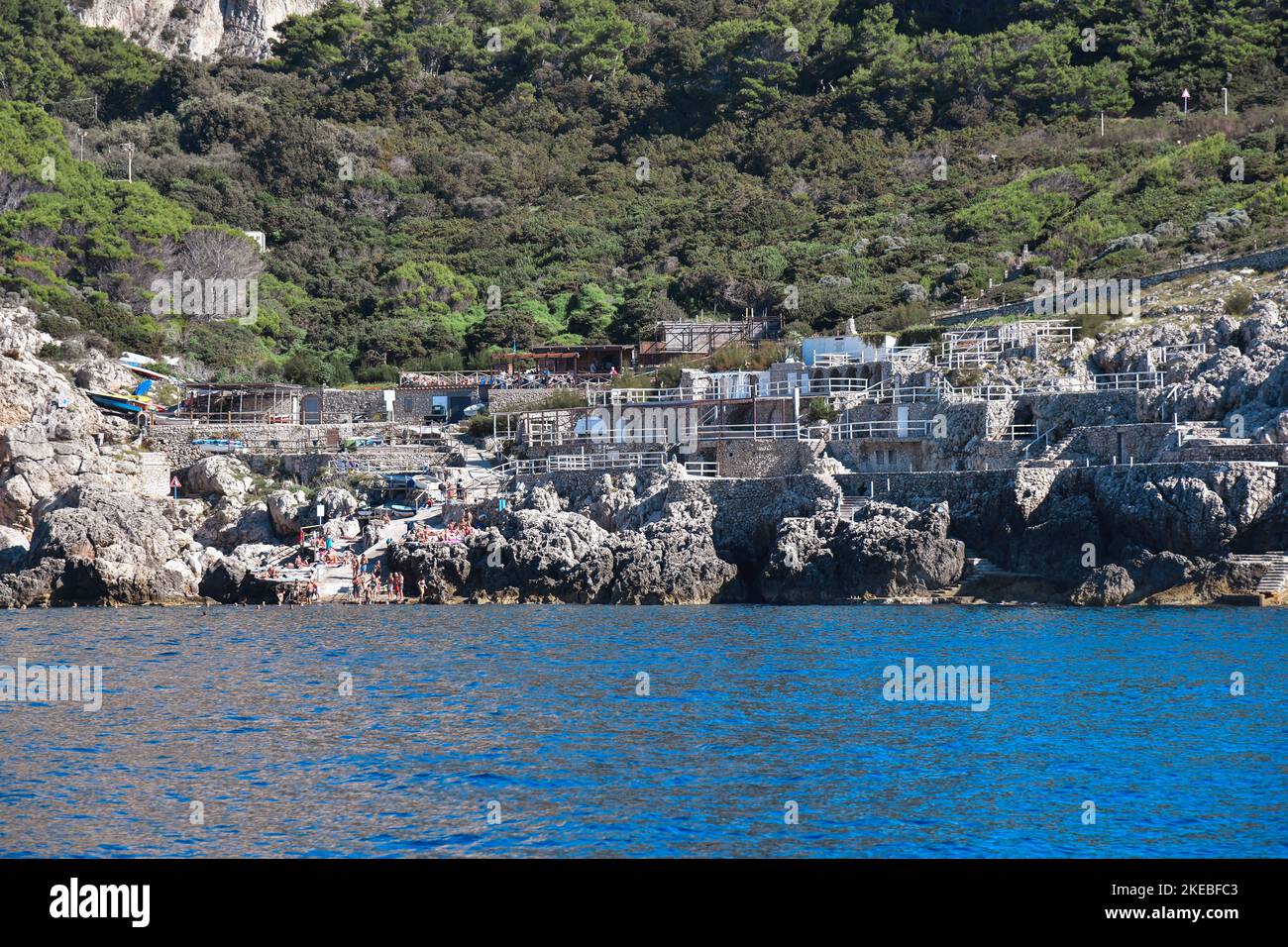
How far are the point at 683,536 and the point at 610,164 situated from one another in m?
56.0

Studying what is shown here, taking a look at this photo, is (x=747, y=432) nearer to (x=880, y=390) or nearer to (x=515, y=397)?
(x=880, y=390)

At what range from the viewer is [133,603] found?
4488 cm

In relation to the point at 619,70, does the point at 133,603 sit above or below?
below

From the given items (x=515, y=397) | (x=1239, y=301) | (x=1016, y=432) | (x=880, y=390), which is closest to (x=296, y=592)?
(x=515, y=397)

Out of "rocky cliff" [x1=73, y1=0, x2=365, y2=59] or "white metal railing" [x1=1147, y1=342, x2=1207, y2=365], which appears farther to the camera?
"rocky cliff" [x1=73, y1=0, x2=365, y2=59]

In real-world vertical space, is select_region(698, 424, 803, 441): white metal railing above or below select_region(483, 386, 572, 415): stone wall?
below

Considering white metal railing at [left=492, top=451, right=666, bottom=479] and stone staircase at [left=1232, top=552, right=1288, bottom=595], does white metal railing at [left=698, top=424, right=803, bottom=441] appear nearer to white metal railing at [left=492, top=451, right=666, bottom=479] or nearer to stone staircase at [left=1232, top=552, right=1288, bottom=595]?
white metal railing at [left=492, top=451, right=666, bottom=479]

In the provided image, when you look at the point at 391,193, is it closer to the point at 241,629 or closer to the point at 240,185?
the point at 240,185

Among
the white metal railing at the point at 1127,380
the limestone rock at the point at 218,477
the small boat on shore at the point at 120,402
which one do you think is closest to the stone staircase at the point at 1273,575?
the white metal railing at the point at 1127,380

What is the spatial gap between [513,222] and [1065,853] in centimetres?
7432

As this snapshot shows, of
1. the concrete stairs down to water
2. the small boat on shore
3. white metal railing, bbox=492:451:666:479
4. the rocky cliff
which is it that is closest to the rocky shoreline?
the concrete stairs down to water

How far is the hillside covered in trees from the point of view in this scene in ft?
225

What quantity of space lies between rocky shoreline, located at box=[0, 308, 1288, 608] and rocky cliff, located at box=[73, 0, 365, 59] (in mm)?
63694
